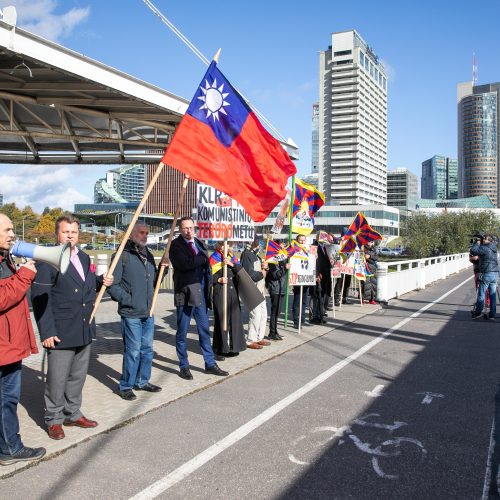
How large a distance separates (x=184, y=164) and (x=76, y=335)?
2346mm

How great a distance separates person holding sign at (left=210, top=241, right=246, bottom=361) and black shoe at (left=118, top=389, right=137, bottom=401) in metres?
2.13

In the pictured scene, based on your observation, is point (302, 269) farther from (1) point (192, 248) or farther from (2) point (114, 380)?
(2) point (114, 380)

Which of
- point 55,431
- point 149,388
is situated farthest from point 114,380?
point 55,431

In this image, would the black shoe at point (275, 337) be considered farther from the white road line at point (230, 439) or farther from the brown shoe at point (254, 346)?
the white road line at point (230, 439)

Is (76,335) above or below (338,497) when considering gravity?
above

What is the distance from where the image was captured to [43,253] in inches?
148

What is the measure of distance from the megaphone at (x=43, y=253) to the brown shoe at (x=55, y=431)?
1.78 m

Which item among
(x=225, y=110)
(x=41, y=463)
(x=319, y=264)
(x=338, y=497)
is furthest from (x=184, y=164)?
(x=319, y=264)

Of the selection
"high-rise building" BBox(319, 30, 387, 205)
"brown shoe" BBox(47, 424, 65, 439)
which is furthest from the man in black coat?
"high-rise building" BBox(319, 30, 387, 205)

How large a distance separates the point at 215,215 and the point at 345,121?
194 metres

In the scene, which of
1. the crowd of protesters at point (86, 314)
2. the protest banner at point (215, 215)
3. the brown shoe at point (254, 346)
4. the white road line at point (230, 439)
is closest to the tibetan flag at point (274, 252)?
the crowd of protesters at point (86, 314)

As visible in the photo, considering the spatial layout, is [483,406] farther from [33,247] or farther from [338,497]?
[33,247]

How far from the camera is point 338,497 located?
3.68m

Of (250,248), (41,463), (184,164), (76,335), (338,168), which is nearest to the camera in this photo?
(41,463)
